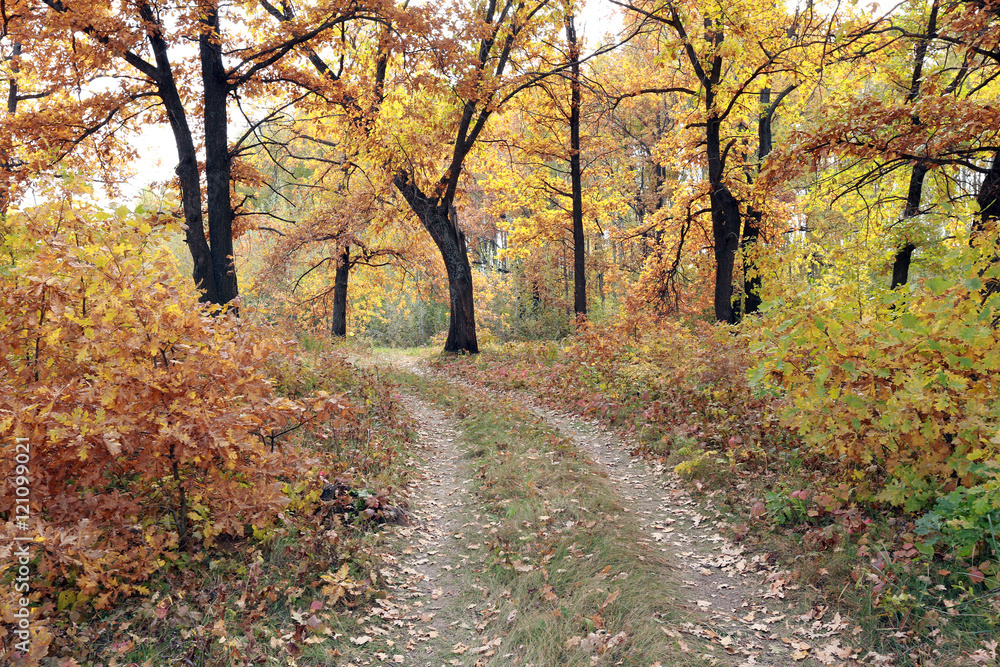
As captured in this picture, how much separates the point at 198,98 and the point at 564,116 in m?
9.95

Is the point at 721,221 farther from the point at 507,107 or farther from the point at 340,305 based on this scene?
the point at 340,305

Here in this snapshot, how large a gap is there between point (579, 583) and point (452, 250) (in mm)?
13924

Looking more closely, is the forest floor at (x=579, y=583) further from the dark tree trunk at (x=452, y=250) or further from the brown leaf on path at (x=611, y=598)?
the dark tree trunk at (x=452, y=250)

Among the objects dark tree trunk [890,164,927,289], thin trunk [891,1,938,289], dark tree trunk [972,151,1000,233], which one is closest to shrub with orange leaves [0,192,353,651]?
dark tree trunk [972,151,1000,233]

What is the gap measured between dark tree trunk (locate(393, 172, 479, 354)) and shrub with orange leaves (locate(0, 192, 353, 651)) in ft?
42.5

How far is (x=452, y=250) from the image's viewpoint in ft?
57.8

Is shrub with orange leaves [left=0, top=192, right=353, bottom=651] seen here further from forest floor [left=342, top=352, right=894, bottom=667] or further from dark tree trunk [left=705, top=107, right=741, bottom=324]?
dark tree trunk [left=705, top=107, right=741, bottom=324]

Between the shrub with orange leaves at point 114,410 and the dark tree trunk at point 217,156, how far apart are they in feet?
21.0

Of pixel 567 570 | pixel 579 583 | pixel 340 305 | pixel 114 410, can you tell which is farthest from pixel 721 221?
pixel 340 305

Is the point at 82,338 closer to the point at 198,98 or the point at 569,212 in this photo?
the point at 198,98

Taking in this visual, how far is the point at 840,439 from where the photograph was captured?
497cm

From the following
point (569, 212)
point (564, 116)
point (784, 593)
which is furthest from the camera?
point (569, 212)

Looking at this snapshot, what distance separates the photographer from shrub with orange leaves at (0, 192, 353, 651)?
3.60 meters

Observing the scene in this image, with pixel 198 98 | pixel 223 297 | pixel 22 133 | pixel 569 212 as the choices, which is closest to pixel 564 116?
pixel 569 212
